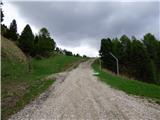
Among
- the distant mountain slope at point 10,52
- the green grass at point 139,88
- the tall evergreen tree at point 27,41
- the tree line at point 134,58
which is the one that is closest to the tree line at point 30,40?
the tall evergreen tree at point 27,41

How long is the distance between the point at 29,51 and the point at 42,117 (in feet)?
214

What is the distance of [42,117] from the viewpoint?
14.1 meters

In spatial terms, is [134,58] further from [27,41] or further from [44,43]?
[27,41]

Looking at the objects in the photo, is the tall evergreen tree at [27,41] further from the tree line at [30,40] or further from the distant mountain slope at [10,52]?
→ the distant mountain slope at [10,52]

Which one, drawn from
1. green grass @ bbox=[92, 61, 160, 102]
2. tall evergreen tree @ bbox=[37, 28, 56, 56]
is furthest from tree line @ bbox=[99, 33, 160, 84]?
green grass @ bbox=[92, 61, 160, 102]

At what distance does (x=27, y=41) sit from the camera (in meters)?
76.4

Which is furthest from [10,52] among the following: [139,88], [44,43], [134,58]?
[134,58]

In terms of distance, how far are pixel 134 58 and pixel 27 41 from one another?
30240mm

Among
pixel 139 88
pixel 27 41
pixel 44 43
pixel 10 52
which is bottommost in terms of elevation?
pixel 139 88

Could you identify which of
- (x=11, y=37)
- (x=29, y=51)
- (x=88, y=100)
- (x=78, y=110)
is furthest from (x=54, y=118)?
(x=11, y=37)

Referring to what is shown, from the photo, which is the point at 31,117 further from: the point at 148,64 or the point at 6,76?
the point at 148,64

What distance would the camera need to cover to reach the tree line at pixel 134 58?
260ft

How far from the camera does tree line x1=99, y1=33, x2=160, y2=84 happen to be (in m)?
79.2

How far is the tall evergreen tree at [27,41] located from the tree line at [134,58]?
2123cm
